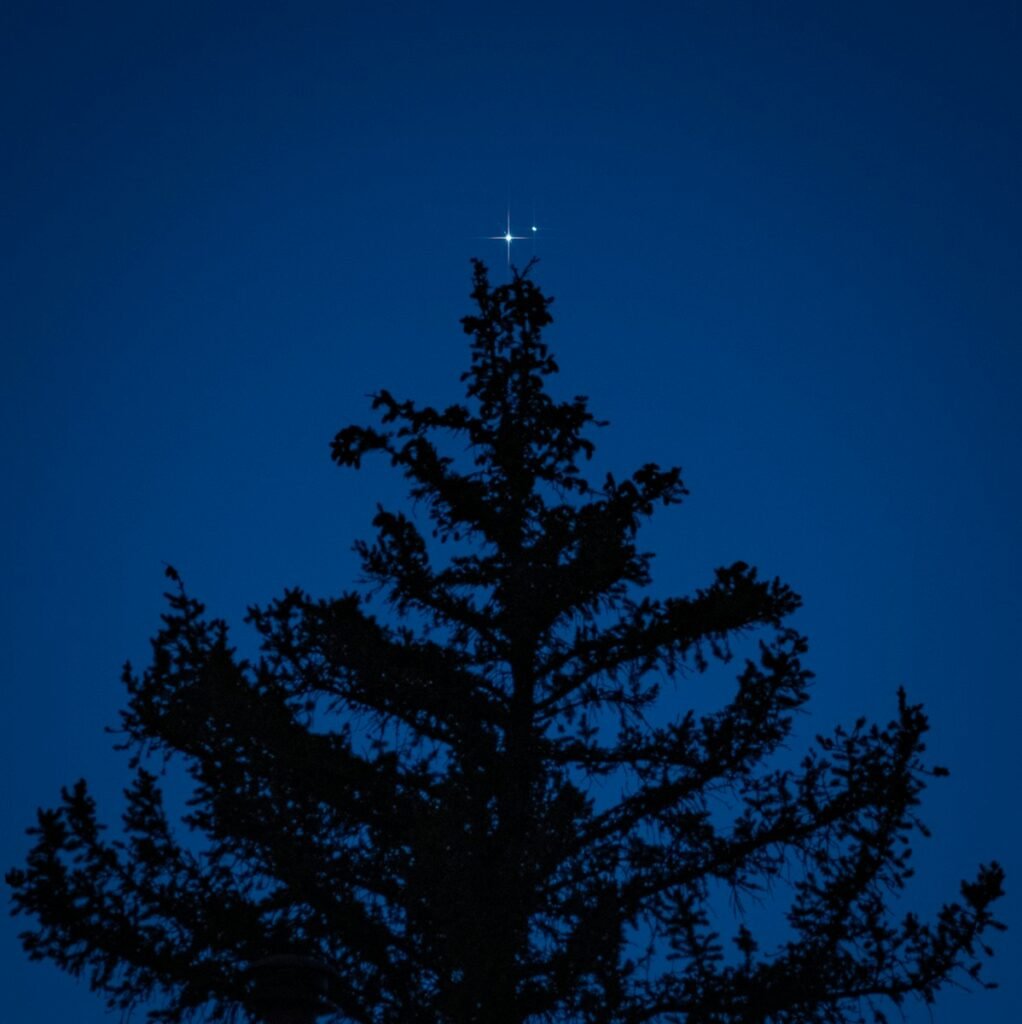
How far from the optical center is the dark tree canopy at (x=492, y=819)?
9125 millimetres

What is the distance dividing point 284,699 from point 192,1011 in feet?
9.21

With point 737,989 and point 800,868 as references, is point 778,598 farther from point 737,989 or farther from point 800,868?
point 737,989

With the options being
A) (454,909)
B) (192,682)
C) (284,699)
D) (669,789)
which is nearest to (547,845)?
(454,909)

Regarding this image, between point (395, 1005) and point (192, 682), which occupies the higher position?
point (192, 682)

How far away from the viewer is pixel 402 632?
11.2 metres

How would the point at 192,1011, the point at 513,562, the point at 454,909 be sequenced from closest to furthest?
1. the point at 454,909
2. the point at 192,1011
3. the point at 513,562

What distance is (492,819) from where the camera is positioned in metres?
9.36

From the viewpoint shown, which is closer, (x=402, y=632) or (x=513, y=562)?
(x=402, y=632)

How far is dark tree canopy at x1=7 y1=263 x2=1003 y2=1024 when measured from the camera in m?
9.12

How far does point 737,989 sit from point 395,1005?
283 centimetres

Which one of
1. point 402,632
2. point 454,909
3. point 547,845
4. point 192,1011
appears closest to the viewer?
point 454,909


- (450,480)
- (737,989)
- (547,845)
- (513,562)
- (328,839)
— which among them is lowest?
(737,989)

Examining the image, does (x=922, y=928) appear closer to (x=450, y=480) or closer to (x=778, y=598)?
(x=778, y=598)

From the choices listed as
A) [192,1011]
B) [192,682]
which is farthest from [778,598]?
[192,1011]
